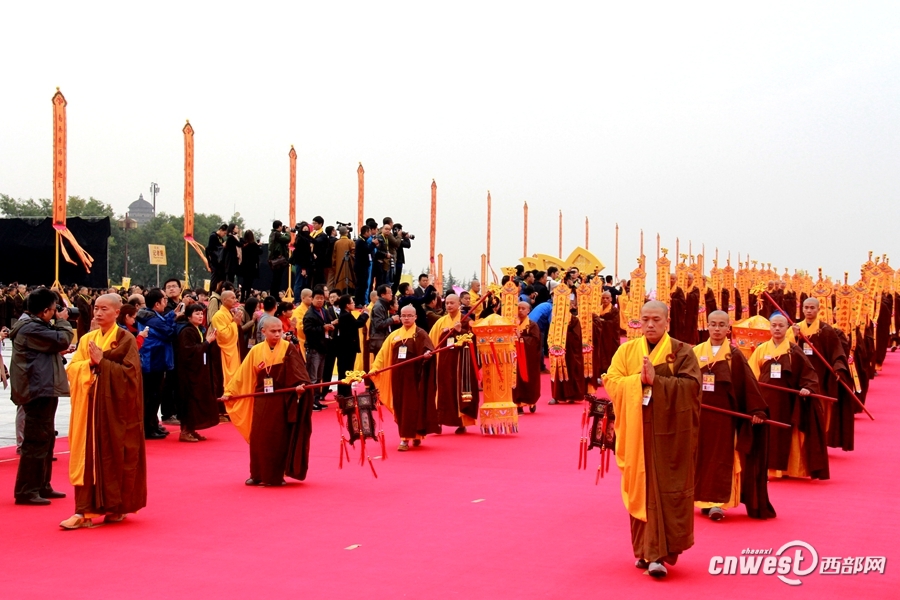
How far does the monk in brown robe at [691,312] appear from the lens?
80.8ft

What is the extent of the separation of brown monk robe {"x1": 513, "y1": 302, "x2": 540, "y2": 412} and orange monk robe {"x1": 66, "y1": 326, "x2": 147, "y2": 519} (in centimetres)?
688

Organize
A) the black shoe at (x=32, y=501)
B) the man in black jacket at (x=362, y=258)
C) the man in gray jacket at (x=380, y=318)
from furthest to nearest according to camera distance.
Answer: the man in black jacket at (x=362, y=258) < the man in gray jacket at (x=380, y=318) < the black shoe at (x=32, y=501)

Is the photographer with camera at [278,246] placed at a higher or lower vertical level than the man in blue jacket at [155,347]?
higher

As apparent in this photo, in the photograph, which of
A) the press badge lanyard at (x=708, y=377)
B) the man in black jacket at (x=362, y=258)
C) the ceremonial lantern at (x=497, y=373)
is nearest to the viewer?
the press badge lanyard at (x=708, y=377)

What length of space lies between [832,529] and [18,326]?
5.98 m

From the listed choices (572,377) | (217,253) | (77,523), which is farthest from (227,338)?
(572,377)

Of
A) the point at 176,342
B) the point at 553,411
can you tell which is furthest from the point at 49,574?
the point at 553,411

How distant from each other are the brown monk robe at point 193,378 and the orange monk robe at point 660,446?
242 inches

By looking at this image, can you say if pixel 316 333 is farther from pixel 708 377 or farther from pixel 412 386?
pixel 708 377

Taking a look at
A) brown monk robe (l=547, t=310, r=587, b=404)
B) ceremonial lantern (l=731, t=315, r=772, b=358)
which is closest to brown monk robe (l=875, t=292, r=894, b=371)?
brown monk robe (l=547, t=310, r=587, b=404)

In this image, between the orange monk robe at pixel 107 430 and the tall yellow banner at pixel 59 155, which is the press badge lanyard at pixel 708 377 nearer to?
the orange monk robe at pixel 107 430

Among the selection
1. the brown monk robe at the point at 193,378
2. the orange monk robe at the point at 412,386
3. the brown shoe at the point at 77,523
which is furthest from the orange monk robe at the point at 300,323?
the brown shoe at the point at 77,523

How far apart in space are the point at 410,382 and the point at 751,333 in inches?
135

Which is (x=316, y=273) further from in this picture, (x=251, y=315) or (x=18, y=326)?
(x=18, y=326)
